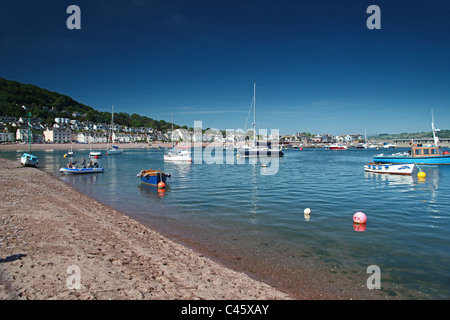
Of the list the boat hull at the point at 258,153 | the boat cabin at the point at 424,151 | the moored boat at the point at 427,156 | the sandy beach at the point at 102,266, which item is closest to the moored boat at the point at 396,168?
the moored boat at the point at 427,156

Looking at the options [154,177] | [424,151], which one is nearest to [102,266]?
[154,177]

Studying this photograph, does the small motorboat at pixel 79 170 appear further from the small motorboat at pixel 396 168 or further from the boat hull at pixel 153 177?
the small motorboat at pixel 396 168

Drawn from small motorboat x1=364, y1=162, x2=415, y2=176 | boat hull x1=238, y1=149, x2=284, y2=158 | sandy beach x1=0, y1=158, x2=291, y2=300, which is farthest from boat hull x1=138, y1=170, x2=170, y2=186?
boat hull x1=238, y1=149, x2=284, y2=158

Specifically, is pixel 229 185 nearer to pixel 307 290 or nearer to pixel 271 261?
pixel 271 261

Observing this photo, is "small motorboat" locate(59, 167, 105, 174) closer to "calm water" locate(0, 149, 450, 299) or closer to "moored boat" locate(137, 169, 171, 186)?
"calm water" locate(0, 149, 450, 299)

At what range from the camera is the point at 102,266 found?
6.91m

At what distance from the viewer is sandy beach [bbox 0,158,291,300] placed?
5645 mm

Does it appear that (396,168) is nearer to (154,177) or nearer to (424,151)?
(424,151)

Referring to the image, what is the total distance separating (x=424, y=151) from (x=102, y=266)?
180 ft

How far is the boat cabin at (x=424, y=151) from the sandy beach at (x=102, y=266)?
50.3 metres

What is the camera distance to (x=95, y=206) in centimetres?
1576
